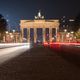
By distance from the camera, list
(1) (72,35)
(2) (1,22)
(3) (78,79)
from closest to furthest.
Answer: (3) (78,79) → (2) (1,22) → (1) (72,35)

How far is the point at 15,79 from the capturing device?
15.6m

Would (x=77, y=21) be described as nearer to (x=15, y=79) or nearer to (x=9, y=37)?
(x=9, y=37)

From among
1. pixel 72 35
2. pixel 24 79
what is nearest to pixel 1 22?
pixel 72 35

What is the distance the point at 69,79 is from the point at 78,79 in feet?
1.37

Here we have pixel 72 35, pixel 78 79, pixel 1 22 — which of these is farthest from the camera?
pixel 72 35

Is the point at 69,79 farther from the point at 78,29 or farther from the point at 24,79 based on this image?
the point at 78,29

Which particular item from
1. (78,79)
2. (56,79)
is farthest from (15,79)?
(78,79)

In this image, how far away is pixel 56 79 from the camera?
51.5 ft

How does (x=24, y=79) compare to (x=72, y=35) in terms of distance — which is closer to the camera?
(x=24, y=79)

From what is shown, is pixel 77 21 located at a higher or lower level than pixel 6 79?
higher

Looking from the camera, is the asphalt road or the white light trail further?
the white light trail

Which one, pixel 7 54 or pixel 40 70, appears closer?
pixel 40 70

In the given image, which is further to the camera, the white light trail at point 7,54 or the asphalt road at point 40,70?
the white light trail at point 7,54

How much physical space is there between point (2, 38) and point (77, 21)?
34.7 m
